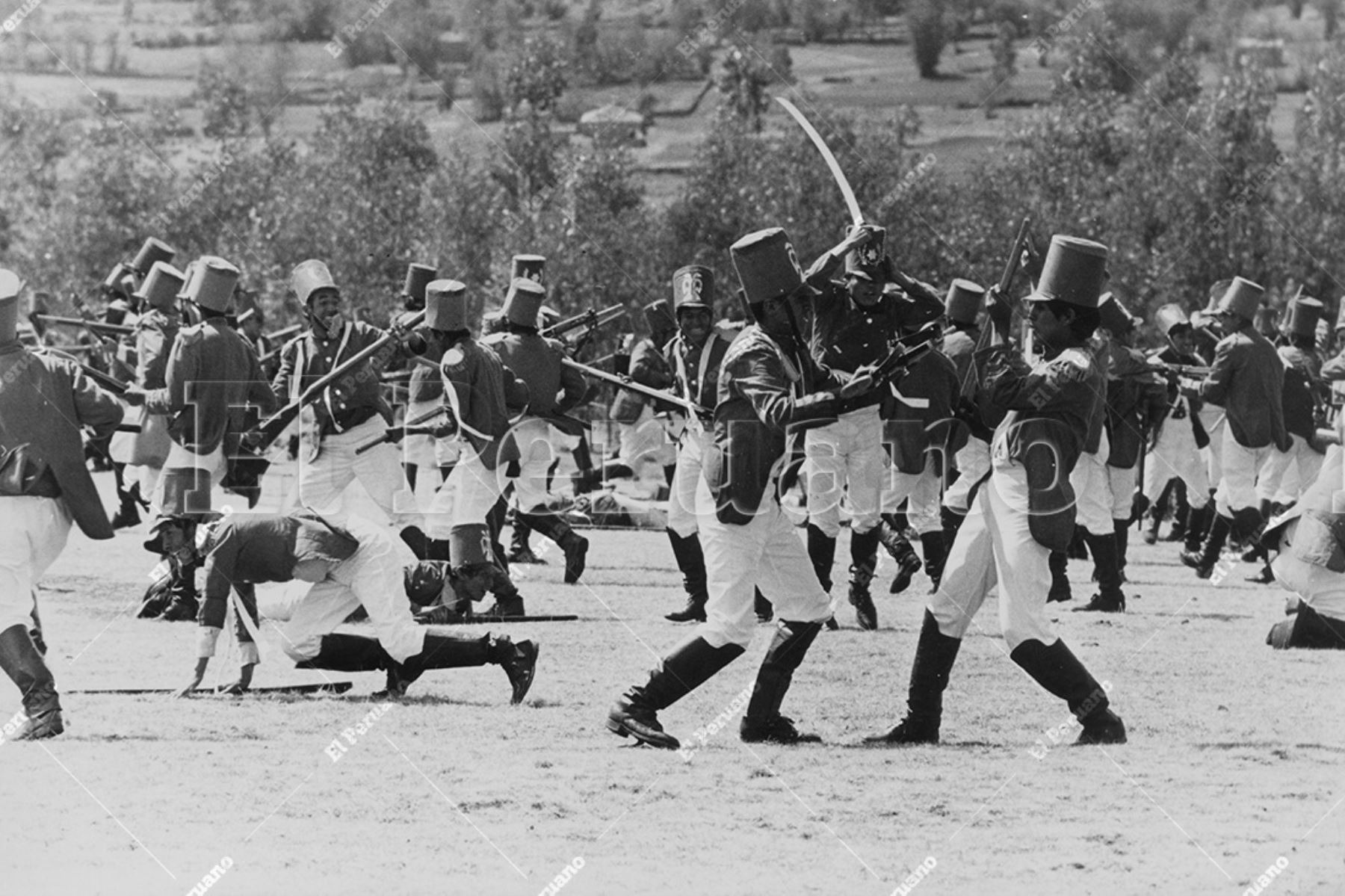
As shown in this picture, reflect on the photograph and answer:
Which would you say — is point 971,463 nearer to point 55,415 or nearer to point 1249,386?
point 1249,386

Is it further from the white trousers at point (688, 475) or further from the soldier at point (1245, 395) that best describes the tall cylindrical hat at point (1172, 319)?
the white trousers at point (688, 475)

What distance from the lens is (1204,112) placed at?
165 ft

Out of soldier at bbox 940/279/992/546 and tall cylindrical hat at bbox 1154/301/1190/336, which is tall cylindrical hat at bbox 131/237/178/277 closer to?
soldier at bbox 940/279/992/546

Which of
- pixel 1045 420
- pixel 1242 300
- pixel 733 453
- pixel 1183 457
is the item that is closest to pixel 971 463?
pixel 1242 300

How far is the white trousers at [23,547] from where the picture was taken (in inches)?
340

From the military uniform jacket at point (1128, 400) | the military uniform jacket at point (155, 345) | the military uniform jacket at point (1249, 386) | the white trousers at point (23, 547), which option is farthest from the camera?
the military uniform jacket at point (1249, 386)

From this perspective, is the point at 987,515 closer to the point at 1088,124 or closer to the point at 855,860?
the point at 855,860

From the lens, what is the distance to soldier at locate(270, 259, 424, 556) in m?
11.5

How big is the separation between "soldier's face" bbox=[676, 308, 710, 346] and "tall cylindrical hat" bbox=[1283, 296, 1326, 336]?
617 cm

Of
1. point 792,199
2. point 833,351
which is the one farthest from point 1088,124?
point 833,351

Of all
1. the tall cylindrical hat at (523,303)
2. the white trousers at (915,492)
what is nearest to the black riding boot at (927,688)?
the white trousers at (915,492)

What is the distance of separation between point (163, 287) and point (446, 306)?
10.0ft

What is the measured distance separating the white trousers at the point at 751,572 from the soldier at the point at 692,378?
233cm

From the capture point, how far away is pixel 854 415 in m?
12.4
